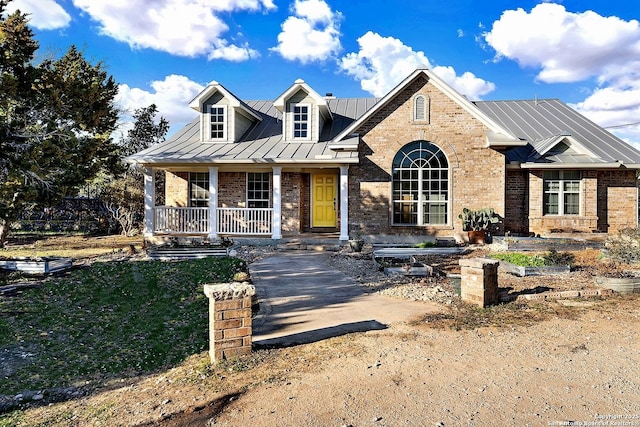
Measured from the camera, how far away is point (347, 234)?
1516cm

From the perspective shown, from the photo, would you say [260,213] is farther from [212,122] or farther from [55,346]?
[55,346]

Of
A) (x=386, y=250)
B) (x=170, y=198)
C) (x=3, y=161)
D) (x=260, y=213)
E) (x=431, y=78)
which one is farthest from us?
(x=170, y=198)

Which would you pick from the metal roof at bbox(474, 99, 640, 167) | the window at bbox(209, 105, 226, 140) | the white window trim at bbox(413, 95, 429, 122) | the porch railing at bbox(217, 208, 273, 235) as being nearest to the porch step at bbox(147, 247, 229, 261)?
the porch railing at bbox(217, 208, 273, 235)

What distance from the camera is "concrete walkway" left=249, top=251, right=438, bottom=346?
19.5ft

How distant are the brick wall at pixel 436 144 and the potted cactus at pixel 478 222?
456 mm

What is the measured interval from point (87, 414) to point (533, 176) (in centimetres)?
1592

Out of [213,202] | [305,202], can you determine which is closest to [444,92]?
[305,202]

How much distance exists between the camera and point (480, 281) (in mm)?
7027

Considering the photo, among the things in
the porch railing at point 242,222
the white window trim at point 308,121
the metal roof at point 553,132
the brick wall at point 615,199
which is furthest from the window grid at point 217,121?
the brick wall at point 615,199

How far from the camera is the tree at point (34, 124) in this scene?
12.4m

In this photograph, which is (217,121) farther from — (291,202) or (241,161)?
(291,202)

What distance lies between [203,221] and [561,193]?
44.2 feet

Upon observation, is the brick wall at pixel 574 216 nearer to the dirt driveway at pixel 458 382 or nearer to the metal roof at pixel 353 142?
the metal roof at pixel 353 142

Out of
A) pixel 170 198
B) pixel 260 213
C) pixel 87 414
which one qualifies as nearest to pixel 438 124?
pixel 260 213
